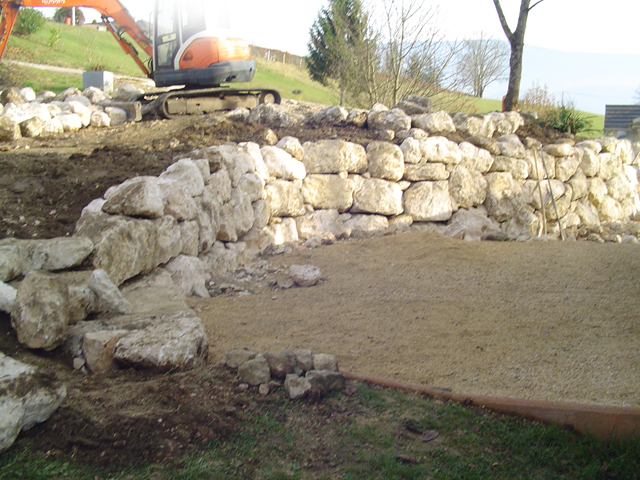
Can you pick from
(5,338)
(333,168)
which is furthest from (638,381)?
(333,168)

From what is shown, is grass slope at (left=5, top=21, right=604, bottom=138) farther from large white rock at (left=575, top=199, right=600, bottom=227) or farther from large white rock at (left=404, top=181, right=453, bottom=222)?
large white rock at (left=404, top=181, right=453, bottom=222)

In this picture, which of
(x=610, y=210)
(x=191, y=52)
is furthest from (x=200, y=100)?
(x=610, y=210)

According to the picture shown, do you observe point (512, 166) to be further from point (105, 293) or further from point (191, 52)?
point (105, 293)

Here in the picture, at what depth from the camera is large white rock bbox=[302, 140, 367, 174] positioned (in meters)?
7.68

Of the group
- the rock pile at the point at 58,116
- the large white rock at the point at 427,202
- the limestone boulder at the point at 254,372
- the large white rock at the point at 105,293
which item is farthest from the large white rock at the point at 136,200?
the large white rock at the point at 427,202

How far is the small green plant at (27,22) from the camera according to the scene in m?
22.6

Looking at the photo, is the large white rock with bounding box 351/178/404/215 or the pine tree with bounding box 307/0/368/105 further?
the pine tree with bounding box 307/0/368/105

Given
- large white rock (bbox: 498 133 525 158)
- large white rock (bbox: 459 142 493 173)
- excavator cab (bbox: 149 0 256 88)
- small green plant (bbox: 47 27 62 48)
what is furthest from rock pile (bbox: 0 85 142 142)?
small green plant (bbox: 47 27 62 48)

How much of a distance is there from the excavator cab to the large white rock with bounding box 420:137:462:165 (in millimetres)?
4142

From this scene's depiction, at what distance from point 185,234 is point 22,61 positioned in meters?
18.9

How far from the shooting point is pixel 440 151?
8539 millimetres

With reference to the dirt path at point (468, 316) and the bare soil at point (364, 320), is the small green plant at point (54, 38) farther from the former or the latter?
the dirt path at point (468, 316)

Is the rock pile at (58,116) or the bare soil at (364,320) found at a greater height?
the rock pile at (58,116)

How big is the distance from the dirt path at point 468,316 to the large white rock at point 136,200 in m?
0.95
